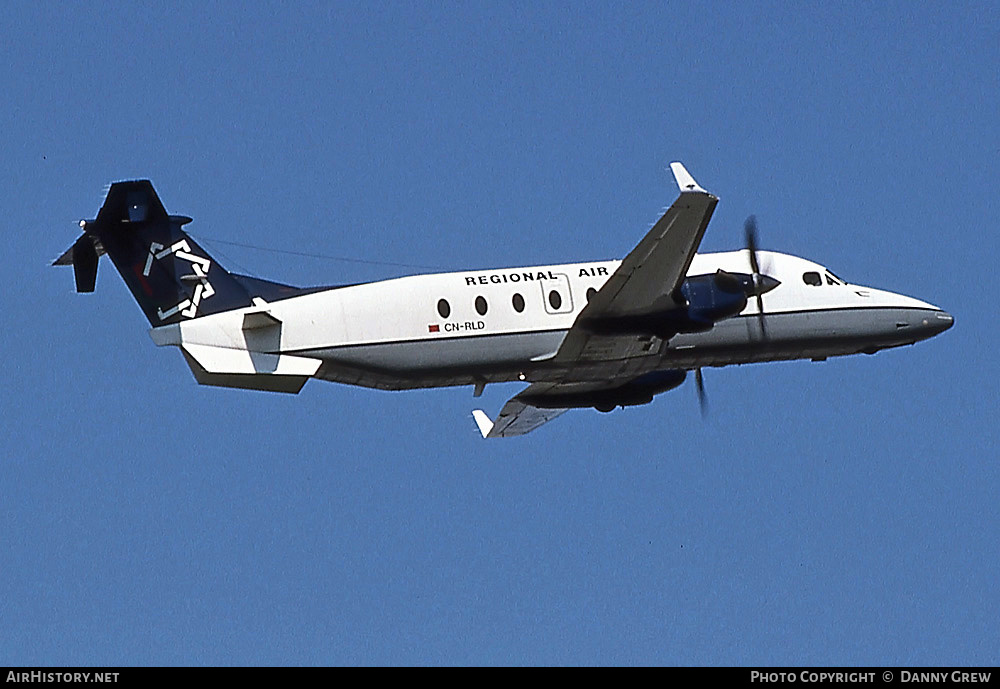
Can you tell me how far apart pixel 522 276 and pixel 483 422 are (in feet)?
25.7

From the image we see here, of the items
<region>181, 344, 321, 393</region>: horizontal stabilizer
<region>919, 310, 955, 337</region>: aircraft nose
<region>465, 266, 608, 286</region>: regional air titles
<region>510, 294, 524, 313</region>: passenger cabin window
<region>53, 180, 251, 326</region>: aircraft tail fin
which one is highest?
<region>53, 180, 251, 326</region>: aircraft tail fin

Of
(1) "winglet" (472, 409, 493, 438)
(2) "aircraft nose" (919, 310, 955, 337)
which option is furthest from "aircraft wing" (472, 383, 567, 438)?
(2) "aircraft nose" (919, 310, 955, 337)

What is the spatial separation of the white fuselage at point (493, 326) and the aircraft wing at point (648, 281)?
0.69 meters

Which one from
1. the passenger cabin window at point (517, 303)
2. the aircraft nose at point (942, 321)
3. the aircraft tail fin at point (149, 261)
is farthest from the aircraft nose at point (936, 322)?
the aircraft tail fin at point (149, 261)

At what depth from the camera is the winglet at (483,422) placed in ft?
129

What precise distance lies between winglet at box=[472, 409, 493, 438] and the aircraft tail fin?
972 centimetres

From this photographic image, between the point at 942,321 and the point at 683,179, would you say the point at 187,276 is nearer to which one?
the point at 683,179

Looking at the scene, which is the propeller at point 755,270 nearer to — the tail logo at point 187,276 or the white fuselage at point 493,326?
the white fuselage at point 493,326

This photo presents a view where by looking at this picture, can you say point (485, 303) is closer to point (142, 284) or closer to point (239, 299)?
point (239, 299)

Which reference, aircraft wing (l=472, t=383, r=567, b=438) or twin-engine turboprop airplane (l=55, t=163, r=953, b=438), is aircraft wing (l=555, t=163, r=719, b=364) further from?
aircraft wing (l=472, t=383, r=567, b=438)

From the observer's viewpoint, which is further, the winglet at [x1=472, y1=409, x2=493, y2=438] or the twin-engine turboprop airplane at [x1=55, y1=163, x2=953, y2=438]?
the winglet at [x1=472, y1=409, x2=493, y2=438]

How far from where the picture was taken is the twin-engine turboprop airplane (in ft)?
99.5

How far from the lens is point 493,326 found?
105 feet
